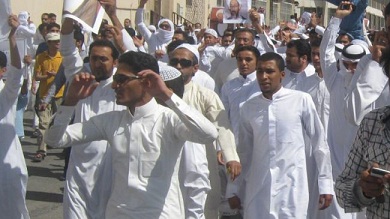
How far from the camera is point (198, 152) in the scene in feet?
21.5

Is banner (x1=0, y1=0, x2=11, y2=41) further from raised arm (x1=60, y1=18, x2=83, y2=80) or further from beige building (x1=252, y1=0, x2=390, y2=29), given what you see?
beige building (x1=252, y1=0, x2=390, y2=29)

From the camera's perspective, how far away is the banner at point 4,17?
6.48m

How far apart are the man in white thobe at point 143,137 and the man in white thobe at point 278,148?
1862 millimetres

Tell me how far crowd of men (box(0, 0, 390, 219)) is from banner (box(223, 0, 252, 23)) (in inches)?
105

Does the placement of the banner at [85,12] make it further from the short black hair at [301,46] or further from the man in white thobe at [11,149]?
the short black hair at [301,46]

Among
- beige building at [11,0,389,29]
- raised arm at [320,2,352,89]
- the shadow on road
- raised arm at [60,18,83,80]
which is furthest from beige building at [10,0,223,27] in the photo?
raised arm at [60,18,83,80]

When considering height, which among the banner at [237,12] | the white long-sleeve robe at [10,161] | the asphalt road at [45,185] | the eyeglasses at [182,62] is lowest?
the asphalt road at [45,185]

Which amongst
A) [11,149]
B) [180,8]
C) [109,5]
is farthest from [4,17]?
[180,8]

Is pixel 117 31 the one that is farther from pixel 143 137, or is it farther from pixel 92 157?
pixel 143 137

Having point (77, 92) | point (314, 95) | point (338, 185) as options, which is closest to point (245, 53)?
point (314, 95)

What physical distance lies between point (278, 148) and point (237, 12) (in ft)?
21.6

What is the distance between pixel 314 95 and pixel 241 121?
2309 mm

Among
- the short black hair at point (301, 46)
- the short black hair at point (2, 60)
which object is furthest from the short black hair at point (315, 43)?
the short black hair at point (2, 60)

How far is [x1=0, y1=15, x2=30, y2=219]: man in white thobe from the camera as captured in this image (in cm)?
654
